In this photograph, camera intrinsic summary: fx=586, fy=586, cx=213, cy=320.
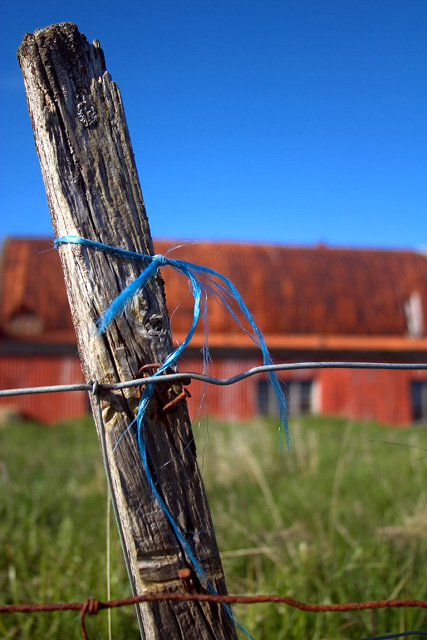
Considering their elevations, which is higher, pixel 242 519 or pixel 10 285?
pixel 10 285

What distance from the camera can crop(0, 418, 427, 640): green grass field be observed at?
2.46 metres

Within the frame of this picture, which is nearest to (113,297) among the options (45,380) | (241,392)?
(241,392)

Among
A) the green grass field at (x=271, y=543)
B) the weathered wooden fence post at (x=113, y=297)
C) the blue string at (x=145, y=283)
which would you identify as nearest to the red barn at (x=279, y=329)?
the green grass field at (x=271, y=543)

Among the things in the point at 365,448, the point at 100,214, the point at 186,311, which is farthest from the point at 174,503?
the point at 186,311

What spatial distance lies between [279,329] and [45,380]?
5.86m

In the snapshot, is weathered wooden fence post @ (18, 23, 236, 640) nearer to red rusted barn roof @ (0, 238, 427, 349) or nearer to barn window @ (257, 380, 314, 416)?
red rusted barn roof @ (0, 238, 427, 349)

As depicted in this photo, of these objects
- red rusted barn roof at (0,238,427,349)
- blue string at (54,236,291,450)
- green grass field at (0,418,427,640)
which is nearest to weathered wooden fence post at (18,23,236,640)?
blue string at (54,236,291,450)

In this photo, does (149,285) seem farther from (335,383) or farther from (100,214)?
(335,383)

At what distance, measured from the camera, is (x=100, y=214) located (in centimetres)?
136

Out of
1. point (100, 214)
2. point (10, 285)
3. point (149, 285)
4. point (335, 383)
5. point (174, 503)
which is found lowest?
point (335, 383)

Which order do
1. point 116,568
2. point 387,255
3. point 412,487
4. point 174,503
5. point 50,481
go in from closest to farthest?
point 174,503, point 116,568, point 412,487, point 50,481, point 387,255

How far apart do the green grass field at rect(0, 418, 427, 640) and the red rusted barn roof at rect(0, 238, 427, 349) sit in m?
8.16

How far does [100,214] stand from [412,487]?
14.3 feet

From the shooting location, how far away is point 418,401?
15.2 metres
